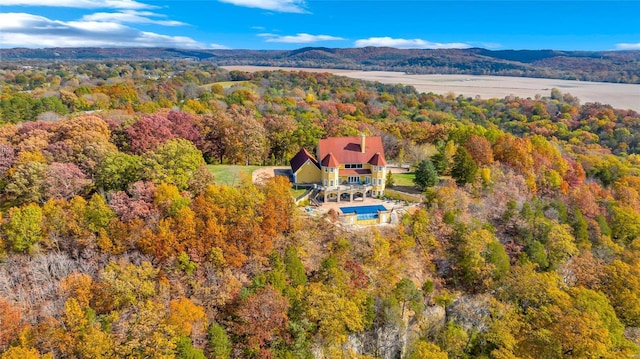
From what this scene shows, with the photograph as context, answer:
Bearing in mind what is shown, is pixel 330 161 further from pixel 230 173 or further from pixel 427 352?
pixel 427 352

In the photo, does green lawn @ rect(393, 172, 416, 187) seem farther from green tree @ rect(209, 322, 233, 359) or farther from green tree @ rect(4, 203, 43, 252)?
green tree @ rect(4, 203, 43, 252)

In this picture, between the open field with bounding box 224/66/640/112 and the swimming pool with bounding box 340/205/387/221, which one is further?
the open field with bounding box 224/66/640/112

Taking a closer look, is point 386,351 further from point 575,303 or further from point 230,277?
point 575,303

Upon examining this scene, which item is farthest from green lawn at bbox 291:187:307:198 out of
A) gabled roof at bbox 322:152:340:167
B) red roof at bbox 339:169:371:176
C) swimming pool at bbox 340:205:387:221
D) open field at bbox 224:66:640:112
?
open field at bbox 224:66:640:112

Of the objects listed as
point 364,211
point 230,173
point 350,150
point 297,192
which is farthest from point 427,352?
point 230,173

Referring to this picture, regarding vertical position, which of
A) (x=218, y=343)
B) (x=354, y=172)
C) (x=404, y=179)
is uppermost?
(x=354, y=172)

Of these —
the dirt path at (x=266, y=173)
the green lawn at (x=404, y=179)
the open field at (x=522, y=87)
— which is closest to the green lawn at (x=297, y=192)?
the dirt path at (x=266, y=173)

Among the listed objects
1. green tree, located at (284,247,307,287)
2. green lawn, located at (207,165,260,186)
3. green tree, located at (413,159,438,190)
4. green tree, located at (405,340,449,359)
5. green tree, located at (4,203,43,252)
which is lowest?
green tree, located at (405,340,449,359)
